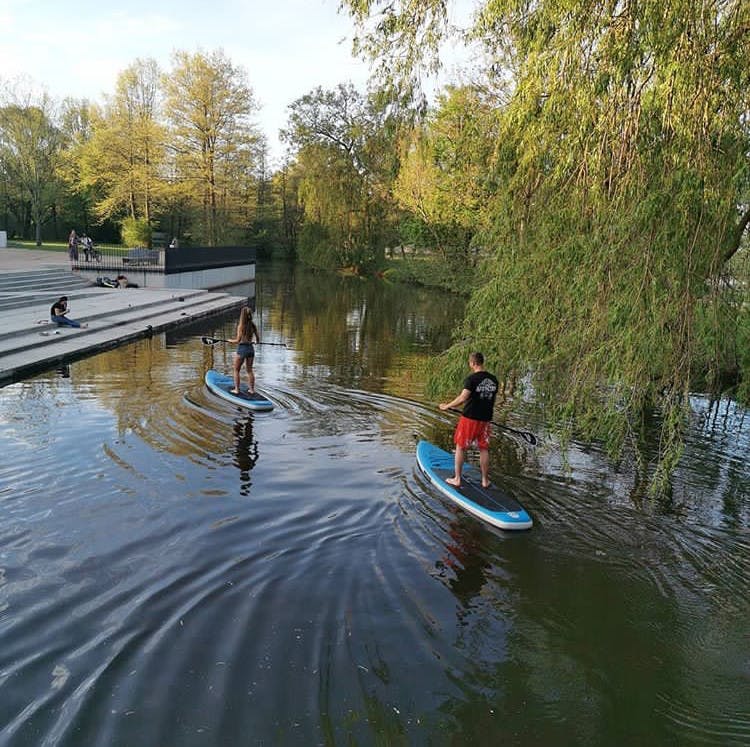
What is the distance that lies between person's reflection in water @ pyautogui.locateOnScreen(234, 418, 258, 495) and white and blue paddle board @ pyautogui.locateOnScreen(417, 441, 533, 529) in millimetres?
2425

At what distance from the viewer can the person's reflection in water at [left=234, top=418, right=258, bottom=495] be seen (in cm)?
849

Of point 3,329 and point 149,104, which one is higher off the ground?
point 149,104

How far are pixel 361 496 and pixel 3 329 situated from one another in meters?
12.6

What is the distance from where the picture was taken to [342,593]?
19.3 ft

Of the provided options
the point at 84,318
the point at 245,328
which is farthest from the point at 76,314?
the point at 245,328

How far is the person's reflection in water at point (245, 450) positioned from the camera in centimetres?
849

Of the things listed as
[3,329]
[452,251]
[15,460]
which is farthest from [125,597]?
[452,251]

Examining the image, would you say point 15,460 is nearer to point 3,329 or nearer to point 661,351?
point 661,351

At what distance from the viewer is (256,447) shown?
32.4ft

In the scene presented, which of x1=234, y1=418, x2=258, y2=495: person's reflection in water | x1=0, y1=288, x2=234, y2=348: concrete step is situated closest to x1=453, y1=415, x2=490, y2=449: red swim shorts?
x1=234, y1=418, x2=258, y2=495: person's reflection in water

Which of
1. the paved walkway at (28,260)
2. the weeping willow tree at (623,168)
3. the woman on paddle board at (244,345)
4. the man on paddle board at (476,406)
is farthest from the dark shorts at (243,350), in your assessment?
the paved walkway at (28,260)

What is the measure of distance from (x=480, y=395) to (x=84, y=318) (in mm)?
15643

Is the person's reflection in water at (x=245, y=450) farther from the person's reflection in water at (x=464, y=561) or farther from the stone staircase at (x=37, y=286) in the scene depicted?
the stone staircase at (x=37, y=286)

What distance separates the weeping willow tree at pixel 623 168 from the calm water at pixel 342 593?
1479mm
